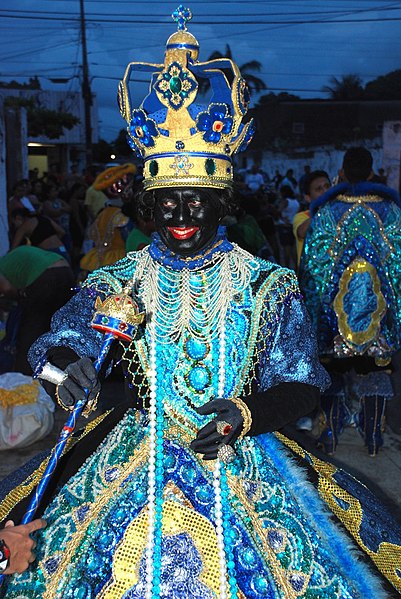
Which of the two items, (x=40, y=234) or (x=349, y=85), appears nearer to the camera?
(x=40, y=234)

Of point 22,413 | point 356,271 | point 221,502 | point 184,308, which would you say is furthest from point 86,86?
point 221,502

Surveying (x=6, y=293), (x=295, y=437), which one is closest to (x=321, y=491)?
(x=295, y=437)

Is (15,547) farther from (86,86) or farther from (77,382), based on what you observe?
(86,86)

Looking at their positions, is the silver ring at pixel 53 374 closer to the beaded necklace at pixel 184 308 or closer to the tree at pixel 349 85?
the beaded necklace at pixel 184 308

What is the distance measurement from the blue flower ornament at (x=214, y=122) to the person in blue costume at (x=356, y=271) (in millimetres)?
2612

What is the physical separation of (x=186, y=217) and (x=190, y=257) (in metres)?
0.16

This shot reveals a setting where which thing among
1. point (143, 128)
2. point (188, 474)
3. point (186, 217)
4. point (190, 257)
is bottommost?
point (188, 474)

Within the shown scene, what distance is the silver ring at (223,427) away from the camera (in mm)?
2248

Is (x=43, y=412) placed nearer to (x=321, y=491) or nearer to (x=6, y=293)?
(x=6, y=293)

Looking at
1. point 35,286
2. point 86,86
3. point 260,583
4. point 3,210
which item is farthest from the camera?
point 86,86

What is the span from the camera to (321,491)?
2611 millimetres

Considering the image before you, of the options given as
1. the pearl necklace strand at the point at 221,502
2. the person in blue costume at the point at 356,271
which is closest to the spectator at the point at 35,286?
the person in blue costume at the point at 356,271

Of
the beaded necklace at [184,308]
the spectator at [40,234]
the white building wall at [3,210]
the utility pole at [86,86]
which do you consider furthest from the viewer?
the utility pole at [86,86]

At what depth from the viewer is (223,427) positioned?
2.25 meters
